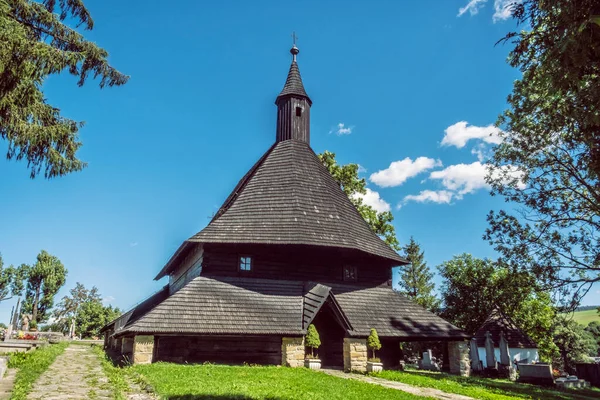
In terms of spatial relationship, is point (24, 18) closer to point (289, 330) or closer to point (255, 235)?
point (255, 235)

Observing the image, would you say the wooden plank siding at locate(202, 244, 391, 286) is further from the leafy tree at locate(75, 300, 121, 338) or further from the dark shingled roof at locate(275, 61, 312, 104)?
the leafy tree at locate(75, 300, 121, 338)

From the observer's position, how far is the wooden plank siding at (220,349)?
13336mm

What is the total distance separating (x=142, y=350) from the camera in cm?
1189

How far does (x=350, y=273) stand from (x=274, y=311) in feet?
13.5

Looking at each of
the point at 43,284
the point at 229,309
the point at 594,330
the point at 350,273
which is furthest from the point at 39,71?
the point at 594,330

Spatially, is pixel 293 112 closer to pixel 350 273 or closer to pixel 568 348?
pixel 350 273

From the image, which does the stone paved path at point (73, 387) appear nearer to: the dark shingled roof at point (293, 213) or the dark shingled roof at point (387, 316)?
the dark shingled roof at point (293, 213)

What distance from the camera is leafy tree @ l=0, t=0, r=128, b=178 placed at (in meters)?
7.73

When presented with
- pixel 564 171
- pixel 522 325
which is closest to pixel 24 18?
Answer: pixel 564 171

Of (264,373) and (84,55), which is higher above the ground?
(84,55)

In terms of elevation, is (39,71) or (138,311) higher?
(39,71)

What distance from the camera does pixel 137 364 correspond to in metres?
11.7

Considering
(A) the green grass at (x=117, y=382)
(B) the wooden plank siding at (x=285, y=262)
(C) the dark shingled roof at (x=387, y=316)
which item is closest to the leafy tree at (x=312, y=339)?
(C) the dark shingled roof at (x=387, y=316)

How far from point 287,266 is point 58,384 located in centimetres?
875
